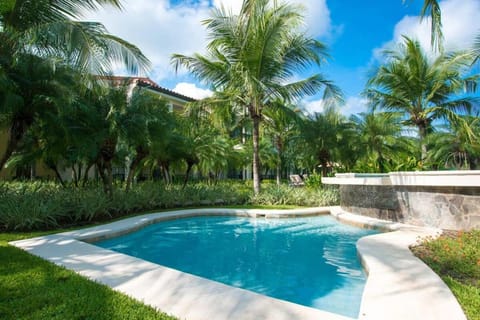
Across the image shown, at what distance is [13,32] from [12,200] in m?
4.29

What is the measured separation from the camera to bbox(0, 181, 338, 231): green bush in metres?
7.40

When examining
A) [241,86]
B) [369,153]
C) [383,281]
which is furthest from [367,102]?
[383,281]

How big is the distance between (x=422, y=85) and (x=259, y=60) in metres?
7.75

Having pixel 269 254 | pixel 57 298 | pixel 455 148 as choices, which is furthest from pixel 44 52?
pixel 455 148

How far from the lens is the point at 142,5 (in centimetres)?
820

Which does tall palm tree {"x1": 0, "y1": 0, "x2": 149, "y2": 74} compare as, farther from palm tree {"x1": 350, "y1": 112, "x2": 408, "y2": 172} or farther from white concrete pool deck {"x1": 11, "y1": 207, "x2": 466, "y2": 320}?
palm tree {"x1": 350, "y1": 112, "x2": 408, "y2": 172}

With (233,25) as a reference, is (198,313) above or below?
below

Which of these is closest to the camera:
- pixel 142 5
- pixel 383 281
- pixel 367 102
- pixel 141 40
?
pixel 383 281

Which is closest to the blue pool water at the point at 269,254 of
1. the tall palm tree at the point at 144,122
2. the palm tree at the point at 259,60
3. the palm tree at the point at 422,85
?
the tall palm tree at the point at 144,122

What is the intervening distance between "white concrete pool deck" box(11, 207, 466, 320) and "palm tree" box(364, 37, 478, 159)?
32.2 feet

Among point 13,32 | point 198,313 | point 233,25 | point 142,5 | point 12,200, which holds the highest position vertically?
point 233,25

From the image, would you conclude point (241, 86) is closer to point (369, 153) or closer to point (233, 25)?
point (233, 25)

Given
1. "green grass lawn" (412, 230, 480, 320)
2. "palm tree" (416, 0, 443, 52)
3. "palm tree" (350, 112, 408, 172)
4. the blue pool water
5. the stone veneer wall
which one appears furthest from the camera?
"palm tree" (350, 112, 408, 172)

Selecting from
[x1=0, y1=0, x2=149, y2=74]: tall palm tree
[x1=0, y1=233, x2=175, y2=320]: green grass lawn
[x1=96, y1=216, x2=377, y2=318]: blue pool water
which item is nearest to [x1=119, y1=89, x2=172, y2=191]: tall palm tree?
[x1=0, y1=0, x2=149, y2=74]: tall palm tree
